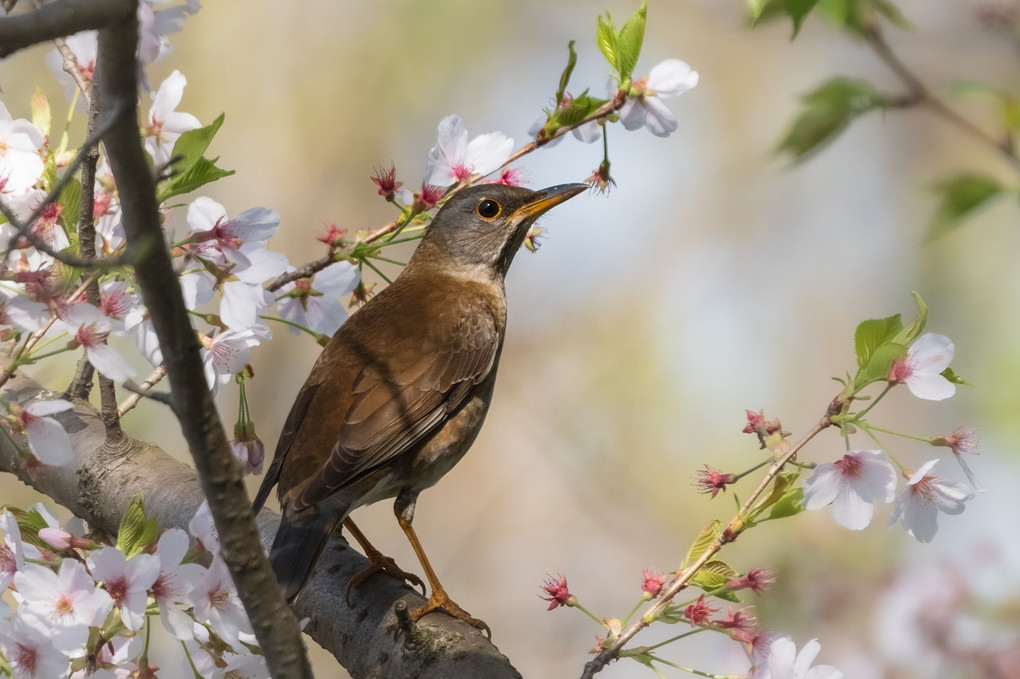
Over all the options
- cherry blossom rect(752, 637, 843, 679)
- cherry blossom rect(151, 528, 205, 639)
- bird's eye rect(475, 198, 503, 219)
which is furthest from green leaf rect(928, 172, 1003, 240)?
bird's eye rect(475, 198, 503, 219)

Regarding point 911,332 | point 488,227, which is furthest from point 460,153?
point 488,227

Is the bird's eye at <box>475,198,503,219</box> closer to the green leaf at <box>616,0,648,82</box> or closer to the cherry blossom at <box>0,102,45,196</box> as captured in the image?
the green leaf at <box>616,0,648,82</box>

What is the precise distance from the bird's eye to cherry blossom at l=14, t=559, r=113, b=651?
3.09 metres

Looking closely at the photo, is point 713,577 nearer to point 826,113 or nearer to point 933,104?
point 826,113

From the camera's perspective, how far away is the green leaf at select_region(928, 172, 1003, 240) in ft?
4.71

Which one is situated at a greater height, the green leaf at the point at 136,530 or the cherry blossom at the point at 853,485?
the cherry blossom at the point at 853,485

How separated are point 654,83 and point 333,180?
6.42 meters

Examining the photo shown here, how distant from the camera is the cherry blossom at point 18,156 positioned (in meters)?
2.59

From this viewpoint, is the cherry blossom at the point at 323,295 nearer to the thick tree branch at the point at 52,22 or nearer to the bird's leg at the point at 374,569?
the bird's leg at the point at 374,569

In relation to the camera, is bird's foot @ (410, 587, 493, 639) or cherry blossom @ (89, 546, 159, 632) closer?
cherry blossom @ (89, 546, 159, 632)

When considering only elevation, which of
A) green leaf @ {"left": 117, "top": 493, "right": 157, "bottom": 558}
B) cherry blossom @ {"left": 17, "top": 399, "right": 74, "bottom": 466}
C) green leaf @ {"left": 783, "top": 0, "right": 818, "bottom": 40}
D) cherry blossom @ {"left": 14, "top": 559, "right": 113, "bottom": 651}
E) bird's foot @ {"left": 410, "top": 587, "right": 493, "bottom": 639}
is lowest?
cherry blossom @ {"left": 14, "top": 559, "right": 113, "bottom": 651}

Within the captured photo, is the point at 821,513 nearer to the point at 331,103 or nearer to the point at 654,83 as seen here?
the point at 654,83

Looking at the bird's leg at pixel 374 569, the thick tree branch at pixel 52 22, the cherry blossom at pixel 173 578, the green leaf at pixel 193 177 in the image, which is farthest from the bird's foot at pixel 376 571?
the thick tree branch at pixel 52 22

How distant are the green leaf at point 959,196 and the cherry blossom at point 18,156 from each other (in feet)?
7.23
